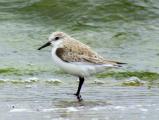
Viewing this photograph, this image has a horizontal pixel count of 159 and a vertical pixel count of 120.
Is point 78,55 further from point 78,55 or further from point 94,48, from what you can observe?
point 94,48

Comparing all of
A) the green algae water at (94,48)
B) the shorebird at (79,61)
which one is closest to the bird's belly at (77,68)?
the shorebird at (79,61)

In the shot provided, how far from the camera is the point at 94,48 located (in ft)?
40.9

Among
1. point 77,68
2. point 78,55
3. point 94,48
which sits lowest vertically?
point 94,48

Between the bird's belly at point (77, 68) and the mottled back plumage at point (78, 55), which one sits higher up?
the mottled back plumage at point (78, 55)

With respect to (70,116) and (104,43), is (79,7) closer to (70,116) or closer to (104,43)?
(104,43)

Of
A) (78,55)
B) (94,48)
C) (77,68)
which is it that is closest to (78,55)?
(78,55)

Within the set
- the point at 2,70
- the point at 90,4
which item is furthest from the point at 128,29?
the point at 2,70

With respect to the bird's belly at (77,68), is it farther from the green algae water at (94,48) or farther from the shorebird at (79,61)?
the green algae water at (94,48)

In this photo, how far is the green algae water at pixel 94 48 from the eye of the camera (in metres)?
7.88

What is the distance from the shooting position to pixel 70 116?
7430 mm

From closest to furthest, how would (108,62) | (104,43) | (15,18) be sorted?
(108,62) < (104,43) < (15,18)

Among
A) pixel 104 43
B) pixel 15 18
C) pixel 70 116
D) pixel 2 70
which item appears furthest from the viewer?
pixel 15 18

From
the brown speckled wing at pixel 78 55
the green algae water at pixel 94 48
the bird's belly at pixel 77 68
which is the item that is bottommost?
the green algae water at pixel 94 48

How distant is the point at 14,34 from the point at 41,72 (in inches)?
87.9
